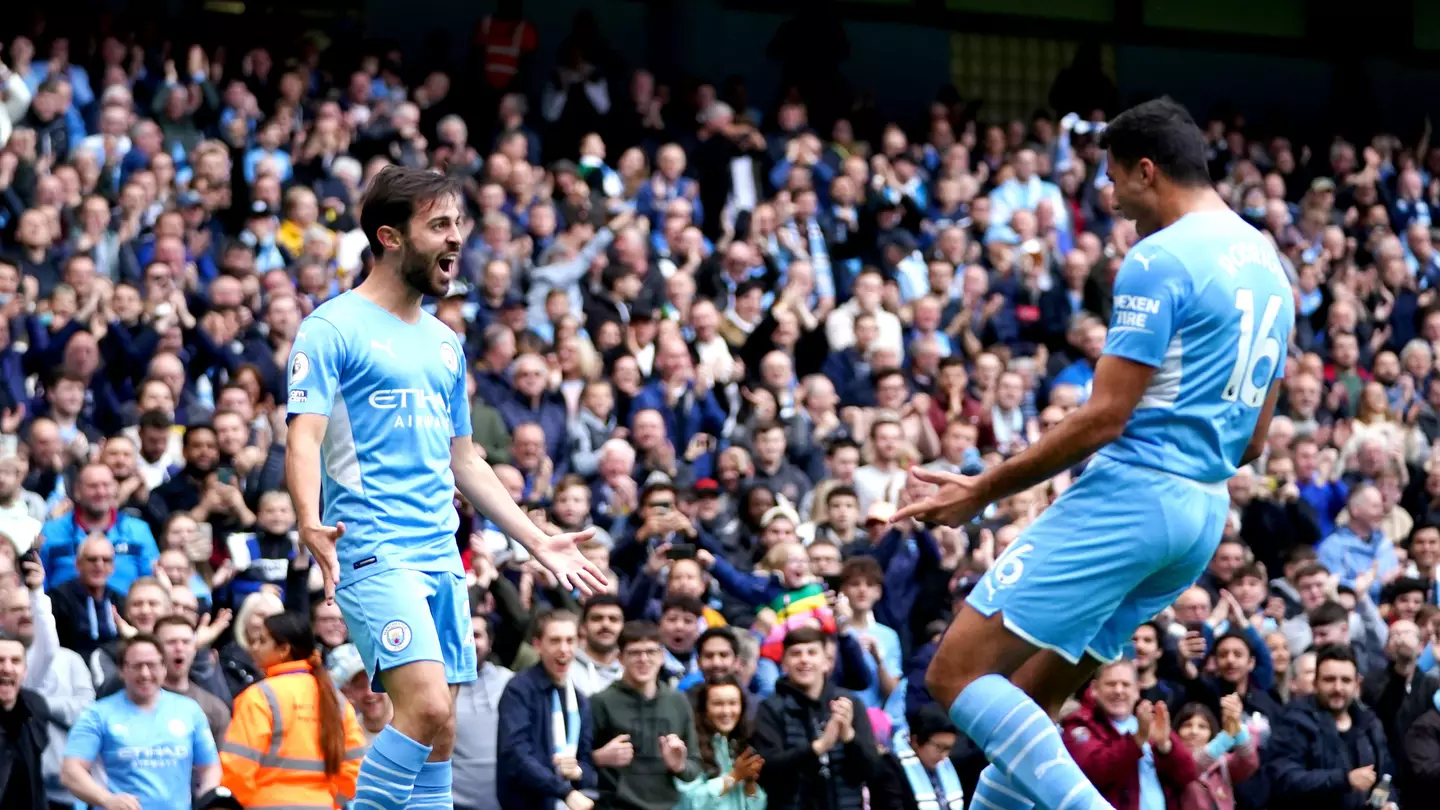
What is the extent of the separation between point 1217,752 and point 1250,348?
5781mm

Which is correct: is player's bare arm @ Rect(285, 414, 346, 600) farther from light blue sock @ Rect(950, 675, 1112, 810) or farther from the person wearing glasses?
the person wearing glasses

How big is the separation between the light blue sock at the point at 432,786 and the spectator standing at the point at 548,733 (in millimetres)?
3475

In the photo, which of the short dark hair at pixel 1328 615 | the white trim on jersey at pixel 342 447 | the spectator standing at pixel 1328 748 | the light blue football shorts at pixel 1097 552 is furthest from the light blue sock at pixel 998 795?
the short dark hair at pixel 1328 615

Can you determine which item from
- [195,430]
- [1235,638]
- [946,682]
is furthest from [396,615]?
[1235,638]

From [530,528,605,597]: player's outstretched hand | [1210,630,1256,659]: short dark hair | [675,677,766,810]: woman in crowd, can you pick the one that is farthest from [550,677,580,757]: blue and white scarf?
[1210,630,1256,659]: short dark hair

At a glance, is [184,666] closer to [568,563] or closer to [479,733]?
[479,733]

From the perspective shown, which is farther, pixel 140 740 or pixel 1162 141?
pixel 140 740

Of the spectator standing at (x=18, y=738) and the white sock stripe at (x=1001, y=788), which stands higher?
the white sock stripe at (x=1001, y=788)

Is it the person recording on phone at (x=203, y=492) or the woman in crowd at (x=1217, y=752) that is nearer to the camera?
the woman in crowd at (x=1217, y=752)

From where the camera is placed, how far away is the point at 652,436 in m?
13.5

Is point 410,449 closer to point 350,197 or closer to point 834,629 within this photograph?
point 834,629

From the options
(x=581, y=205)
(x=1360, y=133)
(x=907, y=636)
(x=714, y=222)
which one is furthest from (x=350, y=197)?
(x=1360, y=133)

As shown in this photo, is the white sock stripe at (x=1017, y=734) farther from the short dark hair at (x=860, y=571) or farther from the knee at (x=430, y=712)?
the short dark hair at (x=860, y=571)

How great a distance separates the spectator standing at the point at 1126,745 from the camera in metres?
10.5
